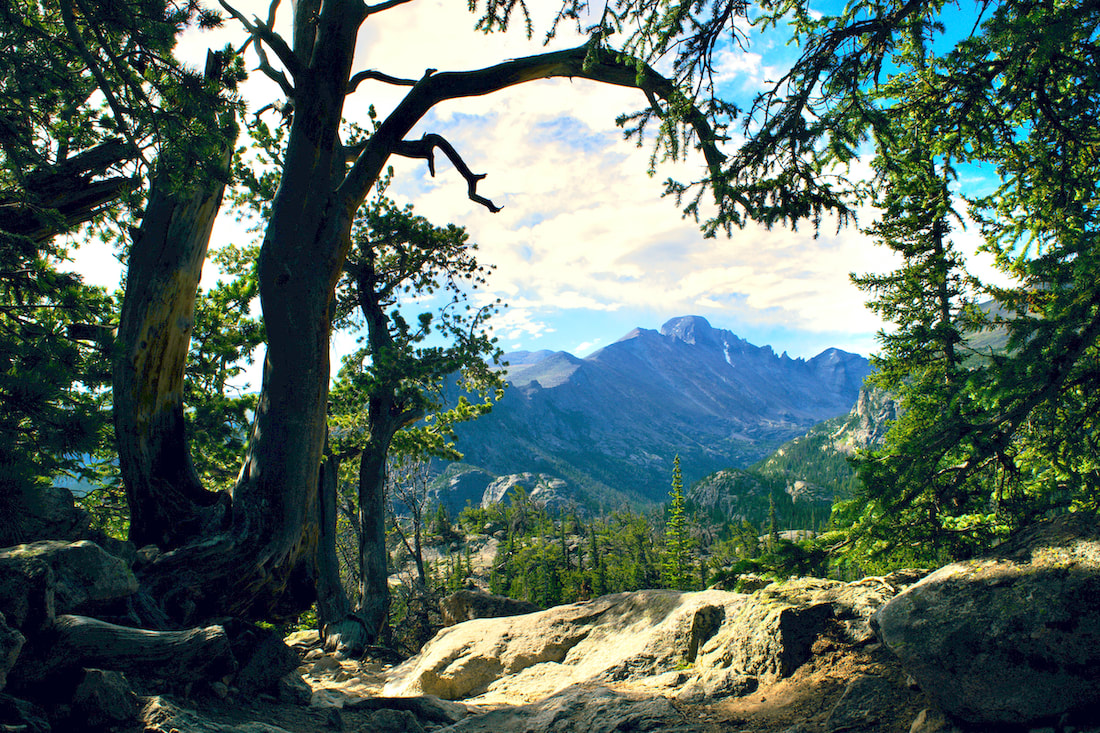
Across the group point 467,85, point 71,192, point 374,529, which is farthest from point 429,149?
point 374,529

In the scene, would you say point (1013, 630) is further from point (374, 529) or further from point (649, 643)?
point (374, 529)

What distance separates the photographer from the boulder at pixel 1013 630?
3051 mm

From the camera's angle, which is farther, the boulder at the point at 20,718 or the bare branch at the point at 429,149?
the bare branch at the point at 429,149

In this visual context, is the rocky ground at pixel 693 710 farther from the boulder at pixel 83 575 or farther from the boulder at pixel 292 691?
the boulder at pixel 83 575

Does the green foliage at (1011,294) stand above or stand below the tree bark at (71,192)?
below

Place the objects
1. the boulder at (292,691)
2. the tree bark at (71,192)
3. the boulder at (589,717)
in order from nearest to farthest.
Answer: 1. the boulder at (589,717)
2. the boulder at (292,691)
3. the tree bark at (71,192)

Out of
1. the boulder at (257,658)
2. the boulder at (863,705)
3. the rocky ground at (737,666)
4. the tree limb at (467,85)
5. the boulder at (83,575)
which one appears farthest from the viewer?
the tree limb at (467,85)

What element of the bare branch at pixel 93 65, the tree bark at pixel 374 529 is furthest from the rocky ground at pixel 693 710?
the tree bark at pixel 374 529

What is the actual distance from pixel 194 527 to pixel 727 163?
625cm

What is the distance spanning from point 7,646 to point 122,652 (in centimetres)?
107

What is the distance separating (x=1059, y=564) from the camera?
338cm

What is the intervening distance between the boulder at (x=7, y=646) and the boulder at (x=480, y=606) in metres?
13.6

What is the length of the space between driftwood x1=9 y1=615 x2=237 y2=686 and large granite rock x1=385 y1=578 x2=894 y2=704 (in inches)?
144

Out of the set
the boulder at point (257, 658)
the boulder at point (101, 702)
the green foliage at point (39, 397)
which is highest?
the green foliage at point (39, 397)
